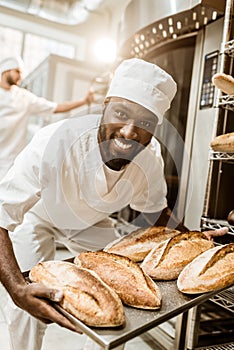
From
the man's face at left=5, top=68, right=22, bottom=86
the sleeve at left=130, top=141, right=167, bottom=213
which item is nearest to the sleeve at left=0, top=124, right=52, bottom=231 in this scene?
the sleeve at left=130, top=141, right=167, bottom=213

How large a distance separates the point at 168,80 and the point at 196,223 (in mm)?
671

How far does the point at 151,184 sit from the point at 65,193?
15.1 inches

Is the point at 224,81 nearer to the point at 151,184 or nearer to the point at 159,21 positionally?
the point at 151,184

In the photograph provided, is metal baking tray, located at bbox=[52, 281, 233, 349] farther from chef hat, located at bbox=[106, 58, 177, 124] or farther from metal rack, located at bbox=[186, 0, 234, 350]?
chef hat, located at bbox=[106, 58, 177, 124]

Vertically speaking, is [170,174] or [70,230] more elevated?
[170,174]

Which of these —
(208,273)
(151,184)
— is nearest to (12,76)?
(151,184)

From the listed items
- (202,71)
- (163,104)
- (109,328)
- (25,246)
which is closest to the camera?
(109,328)

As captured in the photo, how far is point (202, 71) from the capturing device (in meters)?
1.64

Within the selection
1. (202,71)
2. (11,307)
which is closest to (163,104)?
(202,71)

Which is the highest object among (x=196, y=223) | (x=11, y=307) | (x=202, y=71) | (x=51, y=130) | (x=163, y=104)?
(x=202, y=71)

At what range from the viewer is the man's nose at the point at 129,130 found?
113cm

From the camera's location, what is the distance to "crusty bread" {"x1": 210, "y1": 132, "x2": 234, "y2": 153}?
1.12 metres

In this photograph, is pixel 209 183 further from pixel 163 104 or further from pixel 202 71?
pixel 202 71

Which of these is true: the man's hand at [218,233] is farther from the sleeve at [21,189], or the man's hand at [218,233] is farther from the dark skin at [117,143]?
the sleeve at [21,189]
